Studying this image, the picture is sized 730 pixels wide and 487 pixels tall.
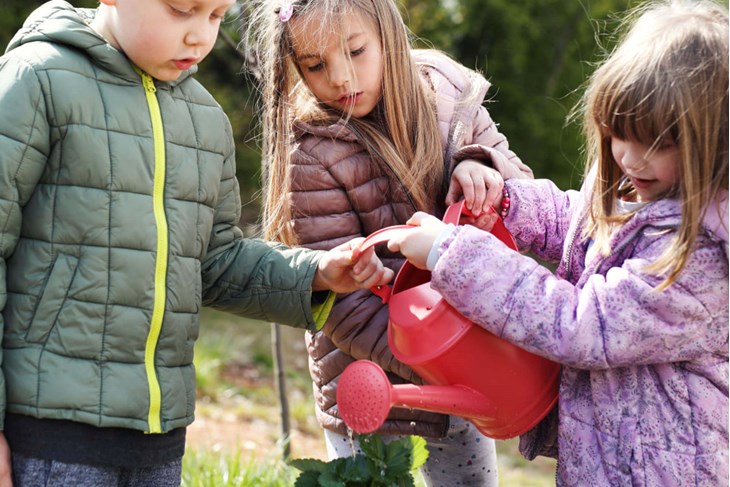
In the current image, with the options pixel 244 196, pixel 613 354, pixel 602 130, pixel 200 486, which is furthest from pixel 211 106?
pixel 244 196

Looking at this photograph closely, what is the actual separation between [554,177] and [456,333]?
6.77 m

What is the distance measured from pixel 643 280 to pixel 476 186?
48 centimetres

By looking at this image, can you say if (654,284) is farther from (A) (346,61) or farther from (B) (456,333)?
(A) (346,61)

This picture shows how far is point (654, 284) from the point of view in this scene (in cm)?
168

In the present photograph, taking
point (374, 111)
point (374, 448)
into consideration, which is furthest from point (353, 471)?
point (374, 111)

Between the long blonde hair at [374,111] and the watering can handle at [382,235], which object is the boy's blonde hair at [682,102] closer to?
the watering can handle at [382,235]

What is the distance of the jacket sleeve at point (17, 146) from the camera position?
1664 millimetres

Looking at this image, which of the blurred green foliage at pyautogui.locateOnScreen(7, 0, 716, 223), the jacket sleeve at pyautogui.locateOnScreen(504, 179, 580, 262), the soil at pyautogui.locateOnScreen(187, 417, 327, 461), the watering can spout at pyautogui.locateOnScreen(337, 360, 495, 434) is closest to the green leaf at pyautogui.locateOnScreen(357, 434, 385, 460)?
the watering can spout at pyautogui.locateOnScreen(337, 360, 495, 434)

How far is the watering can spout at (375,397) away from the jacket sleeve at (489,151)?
0.62 metres

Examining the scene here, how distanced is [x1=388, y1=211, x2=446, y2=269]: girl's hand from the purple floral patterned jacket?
0.04 metres

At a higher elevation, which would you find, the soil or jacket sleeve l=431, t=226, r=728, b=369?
jacket sleeve l=431, t=226, r=728, b=369

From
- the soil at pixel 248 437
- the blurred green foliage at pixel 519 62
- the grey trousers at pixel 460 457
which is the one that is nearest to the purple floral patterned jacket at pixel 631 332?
the grey trousers at pixel 460 457

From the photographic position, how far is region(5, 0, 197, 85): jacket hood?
1772 mm

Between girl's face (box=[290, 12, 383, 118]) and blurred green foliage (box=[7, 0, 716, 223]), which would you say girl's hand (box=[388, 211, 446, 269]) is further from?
blurred green foliage (box=[7, 0, 716, 223])
